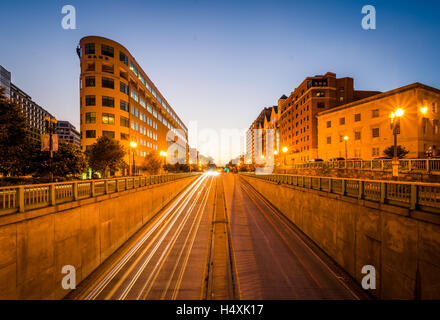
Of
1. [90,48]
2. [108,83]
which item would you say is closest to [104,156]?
[108,83]

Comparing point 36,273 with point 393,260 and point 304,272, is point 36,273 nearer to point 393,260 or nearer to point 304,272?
point 304,272

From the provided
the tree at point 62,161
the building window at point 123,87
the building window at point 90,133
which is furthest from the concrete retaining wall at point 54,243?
the building window at point 123,87

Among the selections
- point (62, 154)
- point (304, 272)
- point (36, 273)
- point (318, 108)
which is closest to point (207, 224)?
point (304, 272)

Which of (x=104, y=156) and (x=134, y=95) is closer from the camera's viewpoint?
(x=104, y=156)

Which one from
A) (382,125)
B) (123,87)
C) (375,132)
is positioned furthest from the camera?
(123,87)

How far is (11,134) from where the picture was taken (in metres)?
12.7

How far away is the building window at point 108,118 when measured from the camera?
39019mm

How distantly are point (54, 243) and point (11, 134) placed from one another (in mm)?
11506

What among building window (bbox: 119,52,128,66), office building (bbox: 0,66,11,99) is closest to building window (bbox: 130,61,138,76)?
building window (bbox: 119,52,128,66)

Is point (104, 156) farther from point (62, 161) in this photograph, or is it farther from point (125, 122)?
point (125, 122)

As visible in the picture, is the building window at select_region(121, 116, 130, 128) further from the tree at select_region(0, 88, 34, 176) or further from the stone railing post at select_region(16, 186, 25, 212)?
the stone railing post at select_region(16, 186, 25, 212)

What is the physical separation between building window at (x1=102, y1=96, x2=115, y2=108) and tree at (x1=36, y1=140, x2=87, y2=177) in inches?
1049

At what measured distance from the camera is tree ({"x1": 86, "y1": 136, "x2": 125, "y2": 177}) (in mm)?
25156

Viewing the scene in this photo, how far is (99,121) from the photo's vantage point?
38.6m
